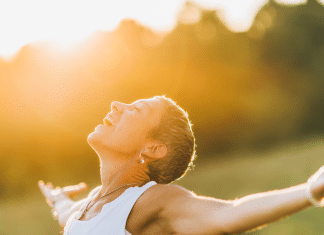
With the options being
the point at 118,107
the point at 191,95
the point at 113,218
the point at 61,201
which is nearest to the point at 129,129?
the point at 118,107

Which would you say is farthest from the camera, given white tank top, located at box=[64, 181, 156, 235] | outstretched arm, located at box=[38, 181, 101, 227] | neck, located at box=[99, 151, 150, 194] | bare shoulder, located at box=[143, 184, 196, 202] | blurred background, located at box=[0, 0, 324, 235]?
blurred background, located at box=[0, 0, 324, 235]

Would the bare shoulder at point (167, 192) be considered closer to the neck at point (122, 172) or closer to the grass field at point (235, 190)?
the neck at point (122, 172)

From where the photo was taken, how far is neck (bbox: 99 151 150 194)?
9.25 ft

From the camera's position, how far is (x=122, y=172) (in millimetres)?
2854

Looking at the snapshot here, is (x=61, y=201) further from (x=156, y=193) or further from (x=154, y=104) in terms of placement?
(x=156, y=193)

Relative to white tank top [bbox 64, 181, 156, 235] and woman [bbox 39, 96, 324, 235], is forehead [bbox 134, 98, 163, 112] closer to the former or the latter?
woman [bbox 39, 96, 324, 235]

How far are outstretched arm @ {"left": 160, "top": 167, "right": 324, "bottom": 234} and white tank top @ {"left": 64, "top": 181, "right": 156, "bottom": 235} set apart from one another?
298 mm

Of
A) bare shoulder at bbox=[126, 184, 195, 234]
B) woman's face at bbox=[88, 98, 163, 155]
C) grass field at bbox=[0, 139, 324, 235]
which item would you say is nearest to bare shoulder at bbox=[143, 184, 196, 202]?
bare shoulder at bbox=[126, 184, 195, 234]

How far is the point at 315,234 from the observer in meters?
8.48

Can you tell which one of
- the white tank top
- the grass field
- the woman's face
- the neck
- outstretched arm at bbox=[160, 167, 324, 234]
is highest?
the grass field

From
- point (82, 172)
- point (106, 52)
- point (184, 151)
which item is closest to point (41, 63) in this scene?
point (106, 52)

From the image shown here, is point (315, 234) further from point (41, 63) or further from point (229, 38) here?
point (229, 38)

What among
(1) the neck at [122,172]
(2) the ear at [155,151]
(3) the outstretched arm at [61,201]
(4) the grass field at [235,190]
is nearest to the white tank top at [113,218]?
(1) the neck at [122,172]

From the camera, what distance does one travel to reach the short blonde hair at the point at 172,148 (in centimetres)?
290
